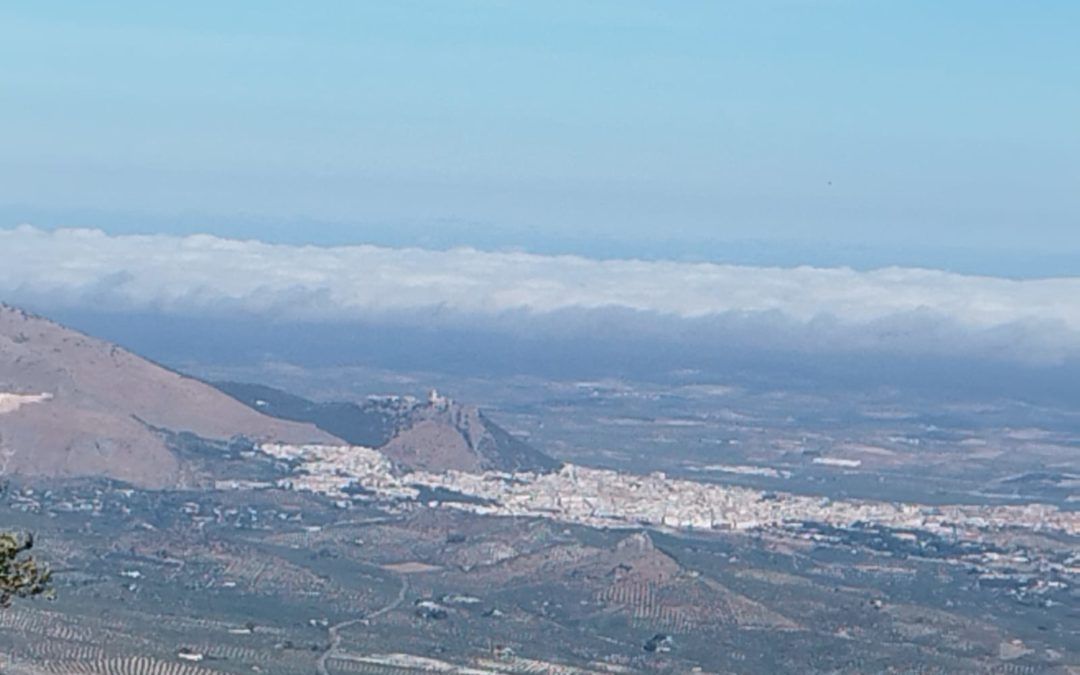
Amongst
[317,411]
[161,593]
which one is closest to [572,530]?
[161,593]

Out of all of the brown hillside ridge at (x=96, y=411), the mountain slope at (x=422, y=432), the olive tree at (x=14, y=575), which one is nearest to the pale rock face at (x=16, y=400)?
the brown hillside ridge at (x=96, y=411)

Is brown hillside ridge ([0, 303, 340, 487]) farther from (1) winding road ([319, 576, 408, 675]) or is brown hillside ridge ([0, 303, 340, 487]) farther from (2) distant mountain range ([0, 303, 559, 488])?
(1) winding road ([319, 576, 408, 675])

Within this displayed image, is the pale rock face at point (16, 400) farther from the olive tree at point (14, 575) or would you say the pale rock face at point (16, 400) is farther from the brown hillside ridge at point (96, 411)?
the olive tree at point (14, 575)

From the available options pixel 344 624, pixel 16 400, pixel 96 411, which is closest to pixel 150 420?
pixel 96 411

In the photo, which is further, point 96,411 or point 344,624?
point 96,411

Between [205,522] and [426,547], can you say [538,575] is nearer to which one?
[426,547]

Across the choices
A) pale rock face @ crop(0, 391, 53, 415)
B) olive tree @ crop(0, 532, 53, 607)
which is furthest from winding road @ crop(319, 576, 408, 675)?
pale rock face @ crop(0, 391, 53, 415)

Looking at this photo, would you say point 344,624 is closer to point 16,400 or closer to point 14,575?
point 14,575
